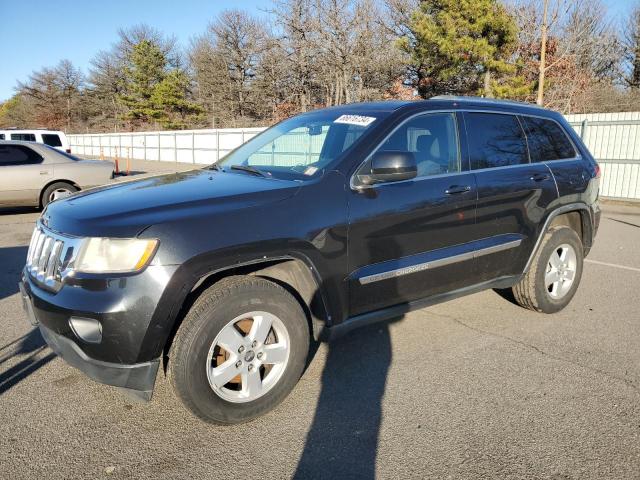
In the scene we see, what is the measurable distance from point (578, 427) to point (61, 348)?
2906 millimetres

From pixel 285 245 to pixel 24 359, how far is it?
2.34 metres

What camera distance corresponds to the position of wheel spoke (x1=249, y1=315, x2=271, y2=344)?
2795 millimetres

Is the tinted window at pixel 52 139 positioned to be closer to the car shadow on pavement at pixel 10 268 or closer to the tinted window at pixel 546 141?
the car shadow on pavement at pixel 10 268

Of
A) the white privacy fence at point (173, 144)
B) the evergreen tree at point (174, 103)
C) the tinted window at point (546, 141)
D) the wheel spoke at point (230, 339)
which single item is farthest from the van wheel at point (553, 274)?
the evergreen tree at point (174, 103)

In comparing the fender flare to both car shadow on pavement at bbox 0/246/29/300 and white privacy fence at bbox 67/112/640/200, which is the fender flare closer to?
white privacy fence at bbox 67/112/640/200

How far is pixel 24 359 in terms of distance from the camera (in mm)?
3672

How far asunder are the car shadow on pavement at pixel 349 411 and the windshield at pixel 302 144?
1.40 metres

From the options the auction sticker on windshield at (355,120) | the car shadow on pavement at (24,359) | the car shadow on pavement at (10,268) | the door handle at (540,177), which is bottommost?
the car shadow on pavement at (24,359)

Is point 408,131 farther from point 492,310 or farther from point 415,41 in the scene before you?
point 415,41

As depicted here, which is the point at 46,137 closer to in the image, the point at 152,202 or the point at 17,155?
the point at 17,155

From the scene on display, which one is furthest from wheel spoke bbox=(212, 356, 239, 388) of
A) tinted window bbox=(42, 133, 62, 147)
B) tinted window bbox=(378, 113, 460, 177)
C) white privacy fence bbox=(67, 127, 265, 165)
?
white privacy fence bbox=(67, 127, 265, 165)

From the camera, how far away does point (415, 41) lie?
28.1 metres

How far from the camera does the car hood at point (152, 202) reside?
100 inches

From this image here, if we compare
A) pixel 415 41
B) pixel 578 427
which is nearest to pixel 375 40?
pixel 415 41
